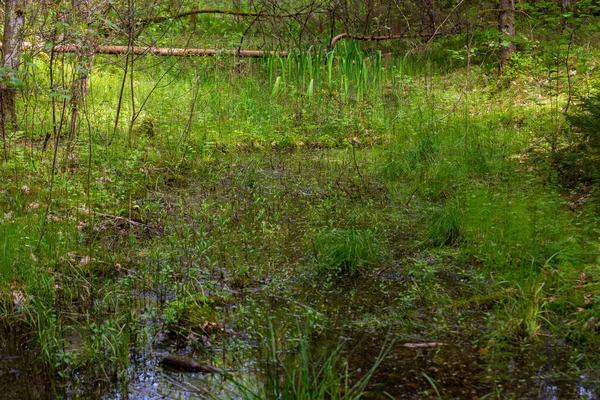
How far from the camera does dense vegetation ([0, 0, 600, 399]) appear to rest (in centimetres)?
322

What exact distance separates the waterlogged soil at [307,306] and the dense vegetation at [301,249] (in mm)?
18

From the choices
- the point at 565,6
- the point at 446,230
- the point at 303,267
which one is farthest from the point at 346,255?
the point at 565,6

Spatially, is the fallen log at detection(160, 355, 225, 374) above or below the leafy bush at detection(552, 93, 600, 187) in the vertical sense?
below

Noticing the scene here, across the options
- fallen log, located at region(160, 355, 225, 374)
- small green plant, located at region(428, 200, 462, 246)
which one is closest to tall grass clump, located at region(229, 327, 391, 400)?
fallen log, located at region(160, 355, 225, 374)

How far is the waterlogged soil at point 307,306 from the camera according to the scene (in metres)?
3.08

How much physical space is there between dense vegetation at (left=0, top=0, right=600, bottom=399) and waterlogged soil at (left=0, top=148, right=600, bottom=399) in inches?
0.7

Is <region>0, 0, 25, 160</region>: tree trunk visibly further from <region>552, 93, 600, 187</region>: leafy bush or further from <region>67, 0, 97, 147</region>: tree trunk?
<region>552, 93, 600, 187</region>: leafy bush

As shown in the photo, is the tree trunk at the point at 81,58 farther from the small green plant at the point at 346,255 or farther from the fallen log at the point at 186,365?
the fallen log at the point at 186,365

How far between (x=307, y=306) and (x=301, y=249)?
3.60 feet

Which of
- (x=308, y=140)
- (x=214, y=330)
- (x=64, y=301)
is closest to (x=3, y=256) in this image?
(x=64, y=301)

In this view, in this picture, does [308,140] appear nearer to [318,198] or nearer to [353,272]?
[318,198]

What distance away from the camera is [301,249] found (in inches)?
200

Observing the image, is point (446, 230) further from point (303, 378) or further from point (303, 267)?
point (303, 378)

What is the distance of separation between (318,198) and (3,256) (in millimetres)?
3251
